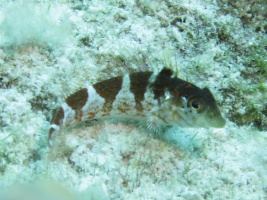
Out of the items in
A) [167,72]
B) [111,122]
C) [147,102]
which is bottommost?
[111,122]

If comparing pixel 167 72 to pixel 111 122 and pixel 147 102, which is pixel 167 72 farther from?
pixel 111 122

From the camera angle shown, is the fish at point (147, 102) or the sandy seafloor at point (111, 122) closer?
the sandy seafloor at point (111, 122)

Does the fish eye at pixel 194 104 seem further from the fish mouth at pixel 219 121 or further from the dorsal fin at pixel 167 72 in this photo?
the dorsal fin at pixel 167 72

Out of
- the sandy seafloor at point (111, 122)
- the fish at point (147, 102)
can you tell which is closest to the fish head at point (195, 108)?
the fish at point (147, 102)

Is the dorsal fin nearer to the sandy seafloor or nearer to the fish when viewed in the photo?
the fish

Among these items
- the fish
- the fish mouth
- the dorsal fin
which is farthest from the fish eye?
the dorsal fin

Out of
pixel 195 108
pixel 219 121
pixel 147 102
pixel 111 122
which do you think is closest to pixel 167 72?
pixel 147 102
